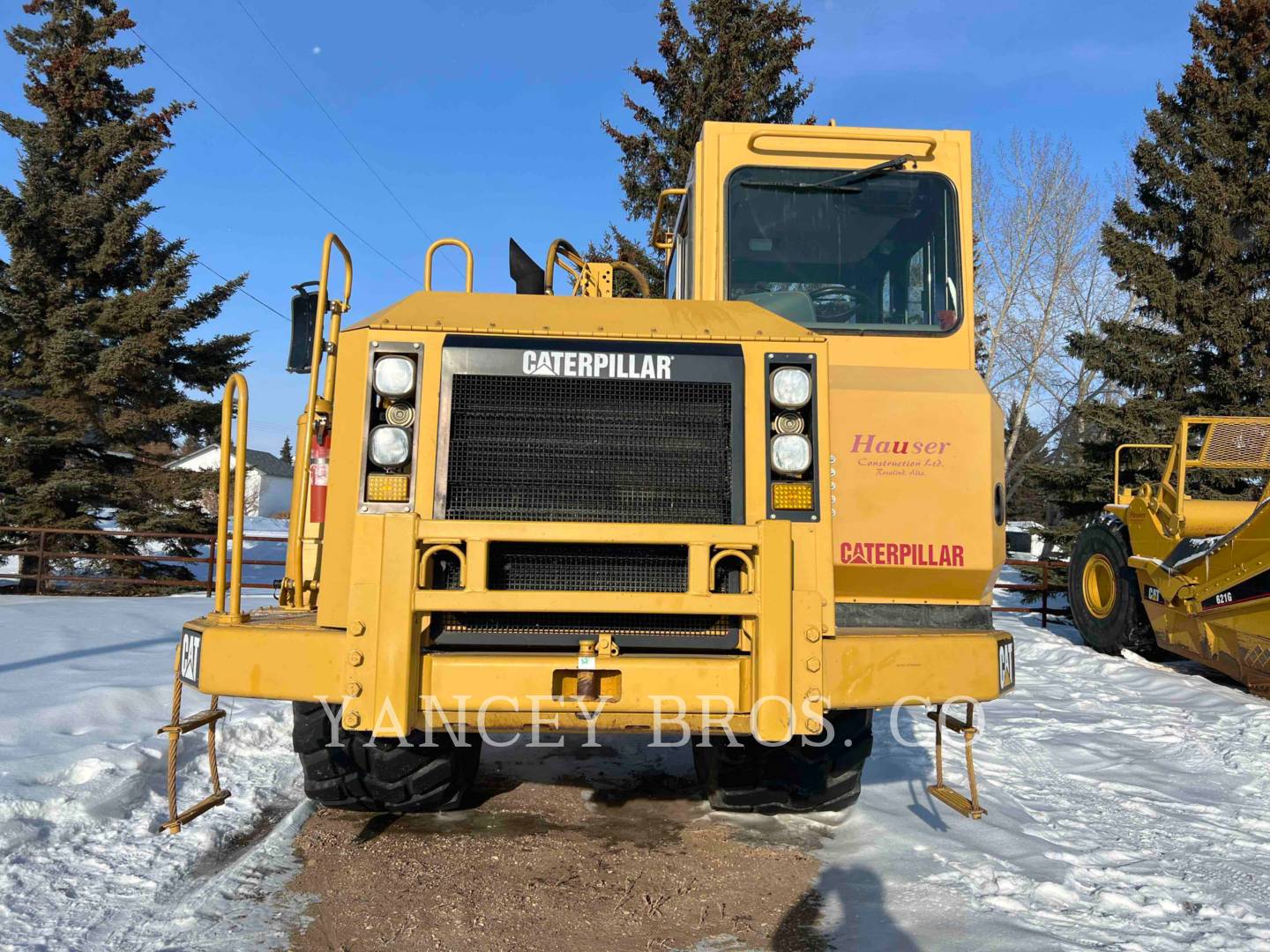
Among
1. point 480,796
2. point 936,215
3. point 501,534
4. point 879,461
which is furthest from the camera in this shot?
point 480,796

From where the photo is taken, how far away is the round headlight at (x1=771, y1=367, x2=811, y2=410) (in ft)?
Answer: 11.6

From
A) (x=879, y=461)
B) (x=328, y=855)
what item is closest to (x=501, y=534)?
(x=879, y=461)

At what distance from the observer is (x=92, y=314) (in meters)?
16.9

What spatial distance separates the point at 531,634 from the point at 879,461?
5.33 feet

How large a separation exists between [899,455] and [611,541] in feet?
4.67

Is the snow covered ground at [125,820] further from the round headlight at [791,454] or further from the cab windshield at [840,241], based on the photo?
the cab windshield at [840,241]

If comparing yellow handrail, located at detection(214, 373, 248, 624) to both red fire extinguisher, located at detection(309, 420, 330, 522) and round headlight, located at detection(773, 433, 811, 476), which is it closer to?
red fire extinguisher, located at detection(309, 420, 330, 522)

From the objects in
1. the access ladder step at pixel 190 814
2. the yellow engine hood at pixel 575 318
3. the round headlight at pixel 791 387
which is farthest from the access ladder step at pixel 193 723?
the round headlight at pixel 791 387

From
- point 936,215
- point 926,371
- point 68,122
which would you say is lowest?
point 926,371

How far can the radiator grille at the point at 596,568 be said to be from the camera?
3.45 meters

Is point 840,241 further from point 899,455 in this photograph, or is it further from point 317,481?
point 317,481

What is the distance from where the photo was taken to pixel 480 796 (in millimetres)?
5152

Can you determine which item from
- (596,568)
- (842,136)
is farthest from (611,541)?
(842,136)

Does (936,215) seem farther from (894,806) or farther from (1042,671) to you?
(1042,671)
